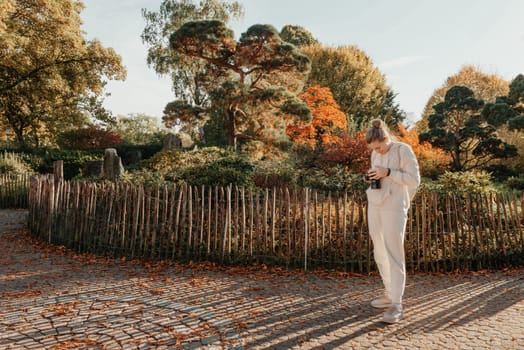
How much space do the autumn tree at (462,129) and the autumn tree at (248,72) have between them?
6074mm

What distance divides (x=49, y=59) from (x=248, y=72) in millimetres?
11445

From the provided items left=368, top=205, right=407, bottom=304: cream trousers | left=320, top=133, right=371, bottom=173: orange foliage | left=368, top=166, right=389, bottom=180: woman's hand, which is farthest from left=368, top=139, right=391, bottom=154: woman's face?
left=320, top=133, right=371, bottom=173: orange foliage

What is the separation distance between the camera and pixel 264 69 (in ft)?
48.8

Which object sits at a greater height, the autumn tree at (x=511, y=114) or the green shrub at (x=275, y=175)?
the autumn tree at (x=511, y=114)

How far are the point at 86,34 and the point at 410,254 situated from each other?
21.8 m

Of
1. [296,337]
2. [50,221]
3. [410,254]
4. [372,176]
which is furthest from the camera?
[50,221]

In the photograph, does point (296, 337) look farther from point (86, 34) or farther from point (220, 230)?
point (86, 34)

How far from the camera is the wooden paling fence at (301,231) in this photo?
6.37m

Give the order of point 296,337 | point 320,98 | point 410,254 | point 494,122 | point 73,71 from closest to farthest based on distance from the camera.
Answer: point 296,337 → point 410,254 → point 494,122 → point 73,71 → point 320,98

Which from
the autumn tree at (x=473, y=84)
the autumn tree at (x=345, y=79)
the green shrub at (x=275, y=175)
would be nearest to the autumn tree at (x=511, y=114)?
the green shrub at (x=275, y=175)

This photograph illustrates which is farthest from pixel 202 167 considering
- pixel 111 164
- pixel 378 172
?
pixel 378 172

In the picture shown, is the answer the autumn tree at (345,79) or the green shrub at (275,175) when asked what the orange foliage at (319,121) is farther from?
the green shrub at (275,175)

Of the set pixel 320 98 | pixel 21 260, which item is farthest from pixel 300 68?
pixel 21 260

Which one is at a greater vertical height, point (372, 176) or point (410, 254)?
point (372, 176)
